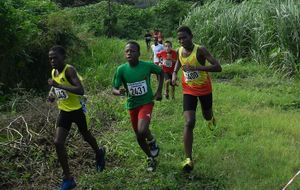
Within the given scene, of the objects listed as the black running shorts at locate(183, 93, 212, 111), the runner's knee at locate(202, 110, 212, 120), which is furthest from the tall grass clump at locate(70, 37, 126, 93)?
the black running shorts at locate(183, 93, 212, 111)

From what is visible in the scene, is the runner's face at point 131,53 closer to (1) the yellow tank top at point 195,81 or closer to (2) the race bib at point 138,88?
(2) the race bib at point 138,88

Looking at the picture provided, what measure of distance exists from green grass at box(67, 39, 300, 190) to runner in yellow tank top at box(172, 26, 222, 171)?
50 cm

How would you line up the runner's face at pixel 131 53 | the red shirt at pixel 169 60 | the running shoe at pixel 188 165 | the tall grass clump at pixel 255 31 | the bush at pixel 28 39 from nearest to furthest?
the running shoe at pixel 188 165, the runner's face at pixel 131 53, the bush at pixel 28 39, the red shirt at pixel 169 60, the tall grass clump at pixel 255 31

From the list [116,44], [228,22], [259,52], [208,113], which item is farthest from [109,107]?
[116,44]

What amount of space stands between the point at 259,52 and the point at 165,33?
1806 cm

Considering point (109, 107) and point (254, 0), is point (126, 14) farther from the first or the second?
point (109, 107)

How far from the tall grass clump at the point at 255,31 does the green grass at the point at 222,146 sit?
7.13ft

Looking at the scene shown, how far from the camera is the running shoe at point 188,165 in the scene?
21.3 feet

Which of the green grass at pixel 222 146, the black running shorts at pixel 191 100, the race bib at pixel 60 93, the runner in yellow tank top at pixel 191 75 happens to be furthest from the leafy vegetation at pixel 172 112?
the race bib at pixel 60 93

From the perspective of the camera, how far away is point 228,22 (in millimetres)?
17094

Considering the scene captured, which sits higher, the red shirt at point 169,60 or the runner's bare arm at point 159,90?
the runner's bare arm at point 159,90

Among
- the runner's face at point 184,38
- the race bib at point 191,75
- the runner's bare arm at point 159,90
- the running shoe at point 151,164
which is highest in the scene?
the runner's face at point 184,38

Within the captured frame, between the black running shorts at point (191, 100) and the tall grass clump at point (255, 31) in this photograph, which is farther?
the tall grass clump at point (255, 31)

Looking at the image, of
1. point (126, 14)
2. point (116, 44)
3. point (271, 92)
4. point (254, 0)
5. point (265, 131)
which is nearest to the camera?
point (265, 131)
